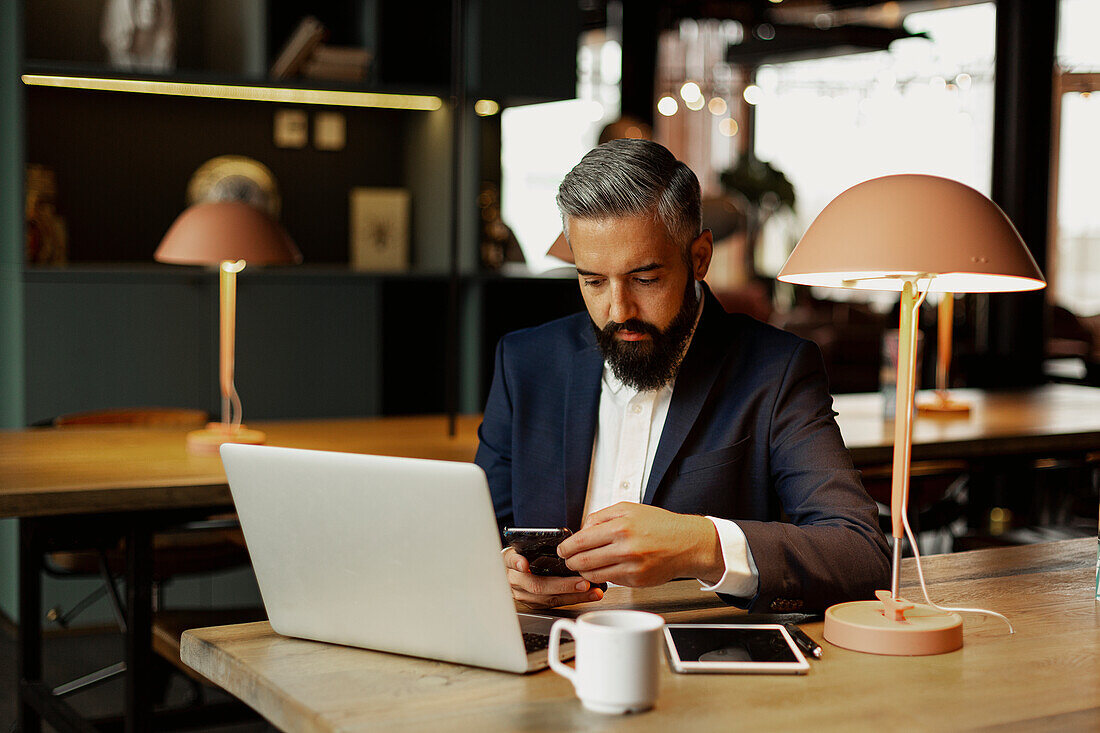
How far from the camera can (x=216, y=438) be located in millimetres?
3012

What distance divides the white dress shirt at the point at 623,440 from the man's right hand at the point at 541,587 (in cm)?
41

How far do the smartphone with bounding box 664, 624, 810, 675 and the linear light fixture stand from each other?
343cm

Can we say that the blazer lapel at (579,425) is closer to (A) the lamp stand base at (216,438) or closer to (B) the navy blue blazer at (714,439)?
(B) the navy blue blazer at (714,439)

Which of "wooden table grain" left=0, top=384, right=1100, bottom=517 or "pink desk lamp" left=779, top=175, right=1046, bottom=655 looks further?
"wooden table grain" left=0, top=384, right=1100, bottom=517

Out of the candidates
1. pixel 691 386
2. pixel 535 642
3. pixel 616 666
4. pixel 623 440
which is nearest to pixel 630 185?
pixel 691 386

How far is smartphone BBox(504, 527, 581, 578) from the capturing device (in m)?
1.56

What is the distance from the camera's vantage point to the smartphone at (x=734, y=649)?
4.41 feet

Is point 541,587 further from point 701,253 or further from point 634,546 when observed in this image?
point 701,253

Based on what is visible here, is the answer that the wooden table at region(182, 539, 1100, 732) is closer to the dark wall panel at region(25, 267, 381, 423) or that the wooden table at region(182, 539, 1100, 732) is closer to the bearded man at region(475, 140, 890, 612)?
the bearded man at region(475, 140, 890, 612)

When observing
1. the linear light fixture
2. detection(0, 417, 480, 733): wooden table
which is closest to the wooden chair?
detection(0, 417, 480, 733): wooden table

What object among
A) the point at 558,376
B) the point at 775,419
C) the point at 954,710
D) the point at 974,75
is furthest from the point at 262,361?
the point at 974,75

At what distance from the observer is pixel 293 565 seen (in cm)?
142

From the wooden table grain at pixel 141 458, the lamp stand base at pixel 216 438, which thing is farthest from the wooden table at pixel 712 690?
the lamp stand base at pixel 216 438

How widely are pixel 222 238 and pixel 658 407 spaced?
4.53 feet
